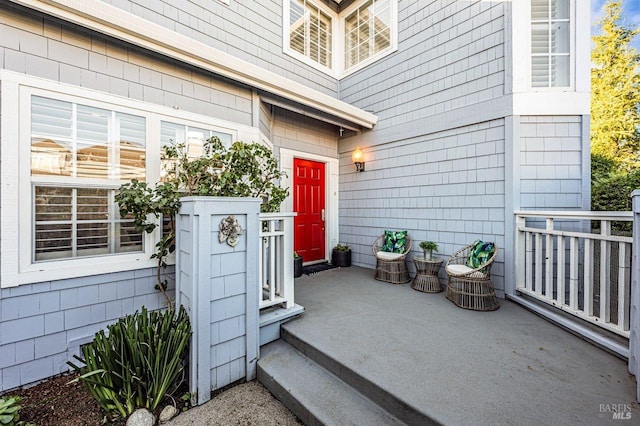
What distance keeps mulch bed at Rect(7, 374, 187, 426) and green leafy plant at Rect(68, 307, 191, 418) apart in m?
0.16

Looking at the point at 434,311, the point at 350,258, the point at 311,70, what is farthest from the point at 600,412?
the point at 311,70

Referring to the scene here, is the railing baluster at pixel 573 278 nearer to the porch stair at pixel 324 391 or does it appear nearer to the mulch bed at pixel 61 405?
the porch stair at pixel 324 391

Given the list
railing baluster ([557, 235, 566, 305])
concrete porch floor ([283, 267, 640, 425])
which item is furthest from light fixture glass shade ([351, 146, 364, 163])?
railing baluster ([557, 235, 566, 305])

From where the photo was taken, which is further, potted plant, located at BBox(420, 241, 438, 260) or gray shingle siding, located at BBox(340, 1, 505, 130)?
potted plant, located at BBox(420, 241, 438, 260)

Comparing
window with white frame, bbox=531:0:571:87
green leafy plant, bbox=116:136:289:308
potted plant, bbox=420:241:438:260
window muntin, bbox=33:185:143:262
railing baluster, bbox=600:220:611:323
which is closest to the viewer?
railing baluster, bbox=600:220:611:323

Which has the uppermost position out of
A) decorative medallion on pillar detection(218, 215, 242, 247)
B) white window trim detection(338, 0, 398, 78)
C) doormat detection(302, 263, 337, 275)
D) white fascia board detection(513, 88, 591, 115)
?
white window trim detection(338, 0, 398, 78)

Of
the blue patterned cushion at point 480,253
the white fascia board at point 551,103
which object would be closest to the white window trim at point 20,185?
the blue patterned cushion at point 480,253

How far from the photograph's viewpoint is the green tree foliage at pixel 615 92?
719 cm

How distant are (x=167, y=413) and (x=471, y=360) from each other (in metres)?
2.30

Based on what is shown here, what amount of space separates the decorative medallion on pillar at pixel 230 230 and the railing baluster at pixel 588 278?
3.12m

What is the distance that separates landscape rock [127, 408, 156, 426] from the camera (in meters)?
1.73

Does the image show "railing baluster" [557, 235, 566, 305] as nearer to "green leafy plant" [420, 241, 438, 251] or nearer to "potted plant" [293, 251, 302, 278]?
"green leafy plant" [420, 241, 438, 251]

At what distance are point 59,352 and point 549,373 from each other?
13.1 feet

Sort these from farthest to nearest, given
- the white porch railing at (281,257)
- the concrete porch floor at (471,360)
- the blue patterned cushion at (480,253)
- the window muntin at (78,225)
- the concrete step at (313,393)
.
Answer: the blue patterned cushion at (480,253) → the white porch railing at (281,257) → the window muntin at (78,225) → the concrete step at (313,393) → the concrete porch floor at (471,360)
